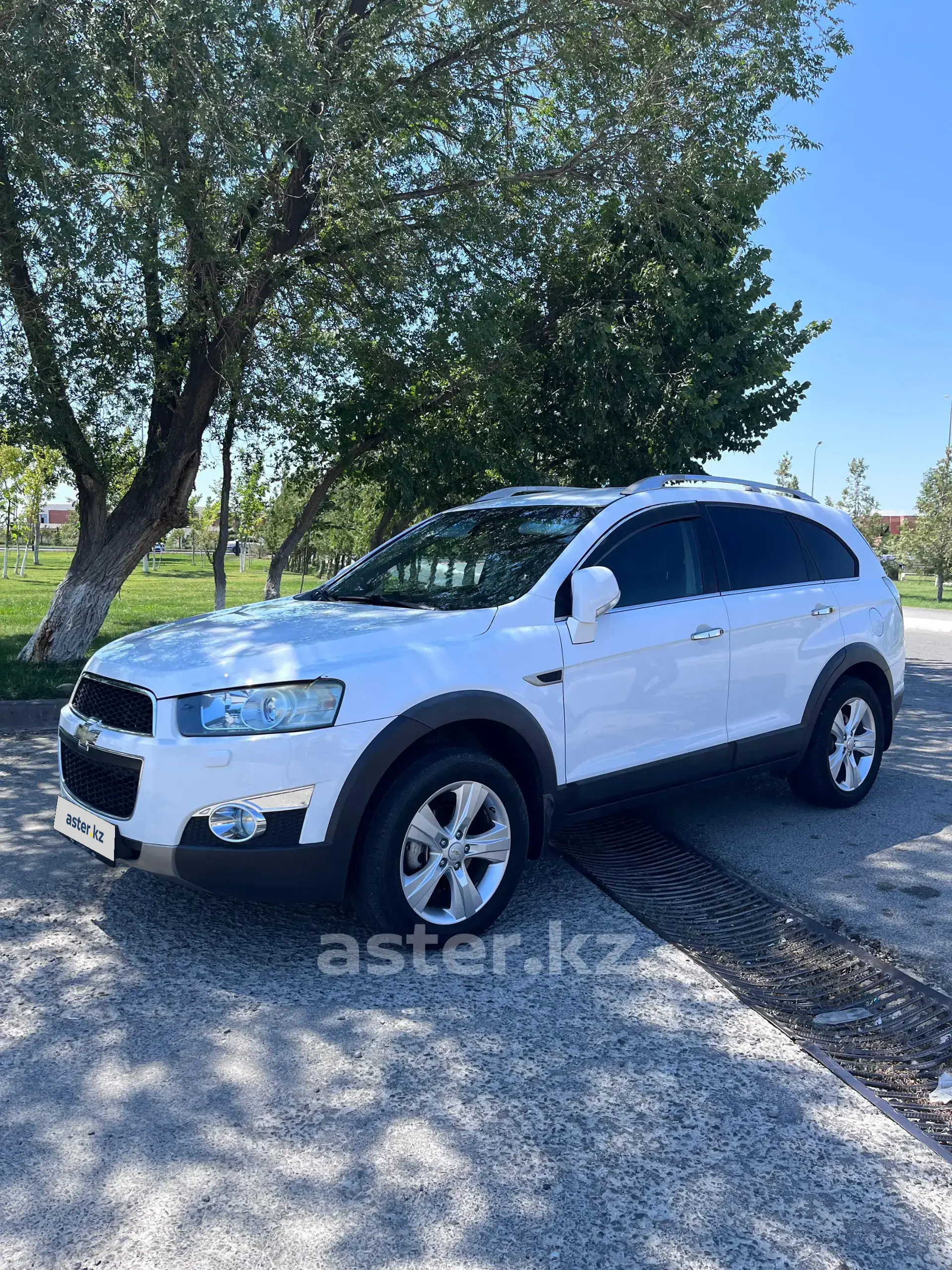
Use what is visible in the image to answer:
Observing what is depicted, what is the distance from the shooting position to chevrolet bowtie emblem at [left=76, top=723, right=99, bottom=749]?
414 cm

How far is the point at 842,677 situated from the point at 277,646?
3.50m

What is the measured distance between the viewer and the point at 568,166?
11273 mm

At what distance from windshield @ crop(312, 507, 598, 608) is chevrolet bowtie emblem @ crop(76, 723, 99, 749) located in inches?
54.4

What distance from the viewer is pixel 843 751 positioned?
Answer: 6191 mm

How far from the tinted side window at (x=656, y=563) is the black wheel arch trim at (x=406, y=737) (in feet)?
2.88

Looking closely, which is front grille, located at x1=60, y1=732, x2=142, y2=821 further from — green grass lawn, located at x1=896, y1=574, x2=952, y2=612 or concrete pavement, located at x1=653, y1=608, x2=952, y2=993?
green grass lawn, located at x1=896, y1=574, x2=952, y2=612

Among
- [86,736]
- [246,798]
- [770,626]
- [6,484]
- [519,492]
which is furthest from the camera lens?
[6,484]

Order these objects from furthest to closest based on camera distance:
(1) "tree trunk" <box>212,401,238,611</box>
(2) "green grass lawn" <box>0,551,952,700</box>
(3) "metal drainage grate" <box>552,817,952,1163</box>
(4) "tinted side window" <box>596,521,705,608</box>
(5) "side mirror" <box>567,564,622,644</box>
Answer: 1. (1) "tree trunk" <box>212,401,238,611</box>
2. (2) "green grass lawn" <box>0,551,952,700</box>
3. (4) "tinted side window" <box>596,521,705,608</box>
4. (5) "side mirror" <box>567,564,622,644</box>
5. (3) "metal drainage grate" <box>552,817,952,1163</box>

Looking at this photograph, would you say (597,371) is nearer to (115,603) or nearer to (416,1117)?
(416,1117)

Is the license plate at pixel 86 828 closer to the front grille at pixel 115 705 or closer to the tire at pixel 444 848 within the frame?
the front grille at pixel 115 705

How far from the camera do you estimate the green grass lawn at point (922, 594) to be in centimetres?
3797

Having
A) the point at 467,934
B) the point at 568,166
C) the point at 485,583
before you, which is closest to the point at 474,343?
the point at 568,166

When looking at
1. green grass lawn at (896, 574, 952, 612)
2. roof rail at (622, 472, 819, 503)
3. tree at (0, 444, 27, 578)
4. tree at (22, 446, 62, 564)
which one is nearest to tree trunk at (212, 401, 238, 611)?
roof rail at (622, 472, 819, 503)

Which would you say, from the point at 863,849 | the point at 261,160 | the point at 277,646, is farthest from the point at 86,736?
the point at 261,160
